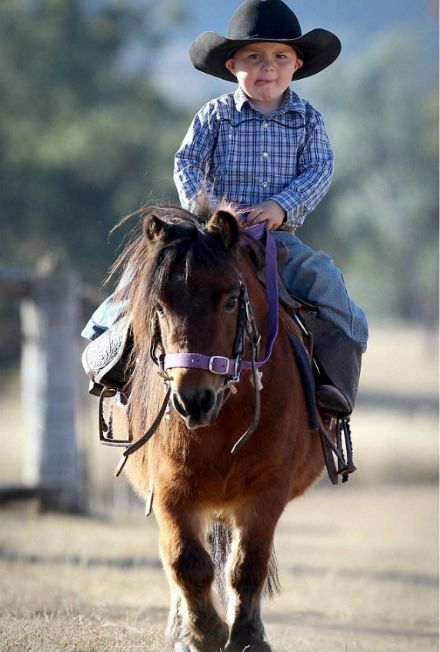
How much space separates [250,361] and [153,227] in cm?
66

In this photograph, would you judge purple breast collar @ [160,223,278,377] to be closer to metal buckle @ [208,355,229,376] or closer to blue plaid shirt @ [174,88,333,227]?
metal buckle @ [208,355,229,376]

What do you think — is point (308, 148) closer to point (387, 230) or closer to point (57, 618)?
point (57, 618)

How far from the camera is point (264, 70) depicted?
568 cm

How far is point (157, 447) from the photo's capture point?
5.12m

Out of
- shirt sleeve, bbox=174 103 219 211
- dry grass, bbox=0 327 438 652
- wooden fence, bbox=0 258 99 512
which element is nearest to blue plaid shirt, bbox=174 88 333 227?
shirt sleeve, bbox=174 103 219 211

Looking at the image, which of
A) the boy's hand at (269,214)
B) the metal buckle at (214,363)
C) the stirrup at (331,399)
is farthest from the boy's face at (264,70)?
the metal buckle at (214,363)

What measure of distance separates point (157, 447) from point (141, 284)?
0.80m

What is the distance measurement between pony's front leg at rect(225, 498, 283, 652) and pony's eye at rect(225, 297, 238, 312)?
90cm

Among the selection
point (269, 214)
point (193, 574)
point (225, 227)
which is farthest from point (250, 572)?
point (269, 214)

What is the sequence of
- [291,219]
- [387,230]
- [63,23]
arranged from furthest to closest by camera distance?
[387,230] → [63,23] → [291,219]

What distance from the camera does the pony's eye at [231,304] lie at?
4574 mm

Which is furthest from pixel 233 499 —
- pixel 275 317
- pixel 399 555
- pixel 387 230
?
pixel 387 230

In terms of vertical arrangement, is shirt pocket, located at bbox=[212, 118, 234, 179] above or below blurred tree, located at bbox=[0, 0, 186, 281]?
below

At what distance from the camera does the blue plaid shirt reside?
573 cm
